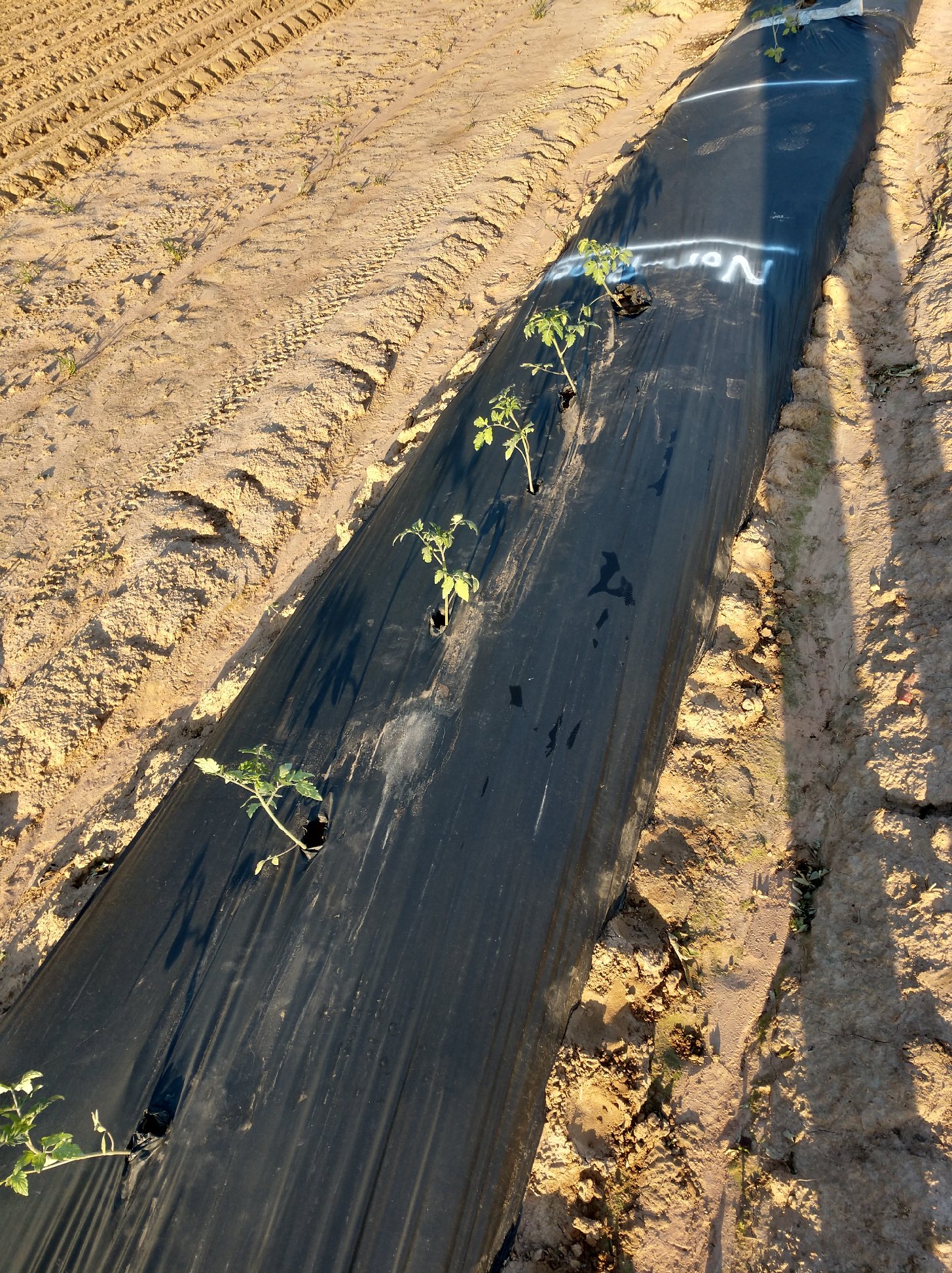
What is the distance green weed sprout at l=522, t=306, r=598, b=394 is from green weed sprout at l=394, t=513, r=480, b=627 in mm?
1278

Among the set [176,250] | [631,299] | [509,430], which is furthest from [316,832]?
[176,250]

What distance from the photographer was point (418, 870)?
2791 mm

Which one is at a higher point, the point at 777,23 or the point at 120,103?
the point at 777,23

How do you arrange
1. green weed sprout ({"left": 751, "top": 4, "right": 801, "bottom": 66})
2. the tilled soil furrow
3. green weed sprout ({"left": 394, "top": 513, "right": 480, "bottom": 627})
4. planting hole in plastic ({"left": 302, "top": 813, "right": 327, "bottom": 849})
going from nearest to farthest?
1. planting hole in plastic ({"left": 302, "top": 813, "right": 327, "bottom": 849})
2. green weed sprout ({"left": 394, "top": 513, "right": 480, "bottom": 627})
3. green weed sprout ({"left": 751, "top": 4, "right": 801, "bottom": 66})
4. the tilled soil furrow

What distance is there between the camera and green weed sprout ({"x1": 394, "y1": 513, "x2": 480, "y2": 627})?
3.13m

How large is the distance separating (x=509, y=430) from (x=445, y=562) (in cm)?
112

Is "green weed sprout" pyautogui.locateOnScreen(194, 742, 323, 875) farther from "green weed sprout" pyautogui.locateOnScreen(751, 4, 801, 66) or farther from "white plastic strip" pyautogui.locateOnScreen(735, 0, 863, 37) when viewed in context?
"white plastic strip" pyautogui.locateOnScreen(735, 0, 863, 37)

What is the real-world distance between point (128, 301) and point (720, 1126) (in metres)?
7.88

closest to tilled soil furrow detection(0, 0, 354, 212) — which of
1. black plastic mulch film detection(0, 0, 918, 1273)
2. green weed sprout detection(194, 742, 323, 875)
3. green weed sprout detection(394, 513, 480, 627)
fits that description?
black plastic mulch film detection(0, 0, 918, 1273)

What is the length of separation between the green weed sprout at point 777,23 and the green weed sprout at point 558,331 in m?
4.54

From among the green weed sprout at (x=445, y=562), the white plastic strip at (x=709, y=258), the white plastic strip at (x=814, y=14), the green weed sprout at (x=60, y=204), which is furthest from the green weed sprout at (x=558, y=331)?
the green weed sprout at (x=60, y=204)

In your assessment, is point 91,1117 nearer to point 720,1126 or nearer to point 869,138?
point 720,1126

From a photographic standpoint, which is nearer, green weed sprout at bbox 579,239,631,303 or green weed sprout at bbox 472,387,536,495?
green weed sprout at bbox 472,387,536,495

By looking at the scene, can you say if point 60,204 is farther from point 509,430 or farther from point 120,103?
point 509,430
